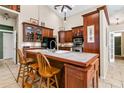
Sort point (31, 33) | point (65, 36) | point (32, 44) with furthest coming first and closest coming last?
point (65, 36), point (32, 44), point (31, 33)

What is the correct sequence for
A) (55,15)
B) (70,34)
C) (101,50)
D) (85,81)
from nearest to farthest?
1. (85,81)
2. (101,50)
3. (70,34)
4. (55,15)

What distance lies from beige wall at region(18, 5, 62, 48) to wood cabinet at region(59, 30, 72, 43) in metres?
0.55

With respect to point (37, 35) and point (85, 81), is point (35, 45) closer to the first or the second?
point (37, 35)

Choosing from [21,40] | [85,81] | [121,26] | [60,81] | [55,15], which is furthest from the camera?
→ [55,15]

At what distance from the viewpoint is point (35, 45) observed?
6523 mm

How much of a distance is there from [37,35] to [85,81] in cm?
540

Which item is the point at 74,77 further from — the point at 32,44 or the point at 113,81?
the point at 32,44

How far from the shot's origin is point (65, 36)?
8.12 m

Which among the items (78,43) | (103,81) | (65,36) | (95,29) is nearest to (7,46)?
(65,36)

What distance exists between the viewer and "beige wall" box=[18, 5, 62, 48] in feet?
18.7

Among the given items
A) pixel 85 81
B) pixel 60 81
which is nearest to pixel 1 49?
pixel 60 81

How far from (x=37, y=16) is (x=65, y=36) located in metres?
2.59

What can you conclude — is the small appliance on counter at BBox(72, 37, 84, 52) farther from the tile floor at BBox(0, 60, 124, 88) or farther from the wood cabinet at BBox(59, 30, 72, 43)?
the tile floor at BBox(0, 60, 124, 88)
